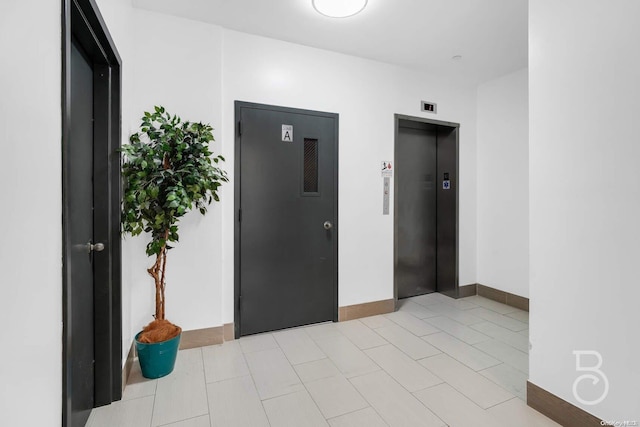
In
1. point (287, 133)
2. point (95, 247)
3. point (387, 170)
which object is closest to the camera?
point (95, 247)

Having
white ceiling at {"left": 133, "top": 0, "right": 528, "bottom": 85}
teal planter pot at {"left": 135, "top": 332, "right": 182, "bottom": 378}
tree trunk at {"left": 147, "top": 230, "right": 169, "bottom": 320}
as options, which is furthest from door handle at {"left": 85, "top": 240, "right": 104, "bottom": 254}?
white ceiling at {"left": 133, "top": 0, "right": 528, "bottom": 85}

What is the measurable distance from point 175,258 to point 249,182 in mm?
904

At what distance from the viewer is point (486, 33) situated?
2.92 metres

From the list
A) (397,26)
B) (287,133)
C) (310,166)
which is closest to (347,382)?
(310,166)

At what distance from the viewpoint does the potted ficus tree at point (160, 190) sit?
2193 mm

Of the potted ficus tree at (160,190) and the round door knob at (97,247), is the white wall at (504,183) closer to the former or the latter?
the potted ficus tree at (160,190)

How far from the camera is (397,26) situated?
2814mm

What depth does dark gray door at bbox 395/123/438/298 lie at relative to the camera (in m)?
4.08

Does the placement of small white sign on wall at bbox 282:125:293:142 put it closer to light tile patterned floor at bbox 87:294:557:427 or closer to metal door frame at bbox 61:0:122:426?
metal door frame at bbox 61:0:122:426

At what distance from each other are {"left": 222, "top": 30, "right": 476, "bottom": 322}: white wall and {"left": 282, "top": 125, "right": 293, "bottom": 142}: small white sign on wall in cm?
22

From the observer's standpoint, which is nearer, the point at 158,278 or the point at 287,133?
the point at 158,278

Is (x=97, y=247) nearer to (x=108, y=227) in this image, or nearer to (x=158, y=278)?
(x=108, y=227)

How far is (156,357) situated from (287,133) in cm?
213

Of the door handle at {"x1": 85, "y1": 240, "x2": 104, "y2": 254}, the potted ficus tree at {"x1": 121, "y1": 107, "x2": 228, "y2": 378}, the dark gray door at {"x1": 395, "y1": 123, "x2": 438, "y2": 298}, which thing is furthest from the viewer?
the dark gray door at {"x1": 395, "y1": 123, "x2": 438, "y2": 298}
